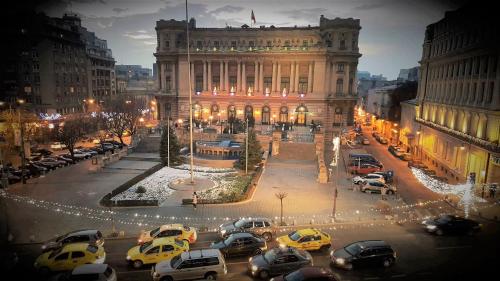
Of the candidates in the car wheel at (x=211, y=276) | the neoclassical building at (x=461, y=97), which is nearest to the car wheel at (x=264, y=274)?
the car wheel at (x=211, y=276)

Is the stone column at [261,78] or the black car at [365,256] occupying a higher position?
the stone column at [261,78]

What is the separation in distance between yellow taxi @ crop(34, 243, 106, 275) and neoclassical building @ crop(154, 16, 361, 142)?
53.1 metres

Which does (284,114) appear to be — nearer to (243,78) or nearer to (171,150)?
(243,78)

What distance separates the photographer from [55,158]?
50.0 m

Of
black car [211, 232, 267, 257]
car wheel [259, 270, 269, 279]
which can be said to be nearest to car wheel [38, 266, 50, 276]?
black car [211, 232, 267, 257]

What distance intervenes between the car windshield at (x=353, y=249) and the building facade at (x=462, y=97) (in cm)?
2230

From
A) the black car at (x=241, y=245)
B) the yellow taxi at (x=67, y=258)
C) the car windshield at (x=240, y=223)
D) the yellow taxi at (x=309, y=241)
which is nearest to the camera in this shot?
the yellow taxi at (x=67, y=258)

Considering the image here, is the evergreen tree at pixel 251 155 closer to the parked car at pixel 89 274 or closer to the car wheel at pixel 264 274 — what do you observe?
the car wheel at pixel 264 274

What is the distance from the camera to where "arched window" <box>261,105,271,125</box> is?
2815 inches

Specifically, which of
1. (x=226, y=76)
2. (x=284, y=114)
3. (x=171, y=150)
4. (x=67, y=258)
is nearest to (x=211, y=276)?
(x=67, y=258)

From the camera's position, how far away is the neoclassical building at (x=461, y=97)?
35784 mm

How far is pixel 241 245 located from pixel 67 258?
9.92 metres

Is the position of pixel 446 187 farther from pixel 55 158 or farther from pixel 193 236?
pixel 55 158

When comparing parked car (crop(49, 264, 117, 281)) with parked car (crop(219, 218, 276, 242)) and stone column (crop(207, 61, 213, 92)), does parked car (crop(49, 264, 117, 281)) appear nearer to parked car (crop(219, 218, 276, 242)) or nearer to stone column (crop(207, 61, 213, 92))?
parked car (crop(219, 218, 276, 242))
